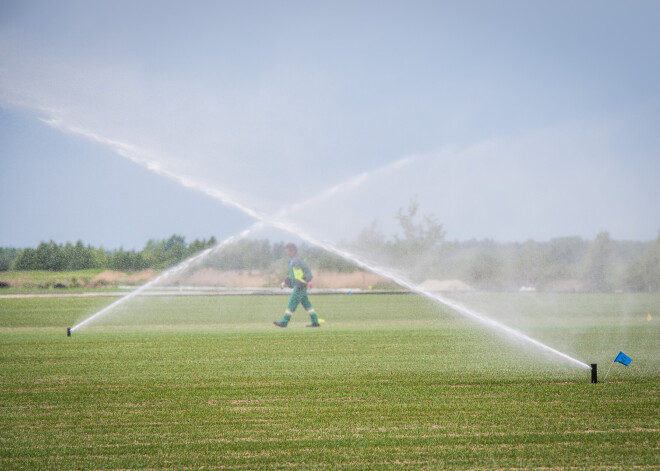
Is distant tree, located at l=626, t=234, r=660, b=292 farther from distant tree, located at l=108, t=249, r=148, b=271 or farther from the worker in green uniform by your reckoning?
distant tree, located at l=108, t=249, r=148, b=271

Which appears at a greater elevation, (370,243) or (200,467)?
(370,243)

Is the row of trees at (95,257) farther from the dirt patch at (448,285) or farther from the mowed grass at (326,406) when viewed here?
the mowed grass at (326,406)

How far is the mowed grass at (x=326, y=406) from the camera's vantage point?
6020mm

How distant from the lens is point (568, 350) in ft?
46.4

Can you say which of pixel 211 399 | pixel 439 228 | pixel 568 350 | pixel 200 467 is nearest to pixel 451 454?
pixel 200 467

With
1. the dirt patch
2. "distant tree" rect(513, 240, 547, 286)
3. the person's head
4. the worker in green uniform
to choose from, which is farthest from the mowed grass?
"distant tree" rect(513, 240, 547, 286)

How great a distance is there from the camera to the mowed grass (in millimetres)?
6020

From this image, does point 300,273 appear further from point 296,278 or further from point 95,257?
point 95,257

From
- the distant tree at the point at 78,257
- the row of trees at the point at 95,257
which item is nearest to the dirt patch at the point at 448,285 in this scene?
the row of trees at the point at 95,257

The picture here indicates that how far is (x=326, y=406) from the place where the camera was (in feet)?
26.8

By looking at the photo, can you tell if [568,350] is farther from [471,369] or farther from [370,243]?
[370,243]

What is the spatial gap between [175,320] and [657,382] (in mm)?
19697

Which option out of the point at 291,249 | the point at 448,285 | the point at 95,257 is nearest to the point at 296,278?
the point at 291,249

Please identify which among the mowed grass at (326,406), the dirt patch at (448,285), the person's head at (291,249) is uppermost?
the person's head at (291,249)
